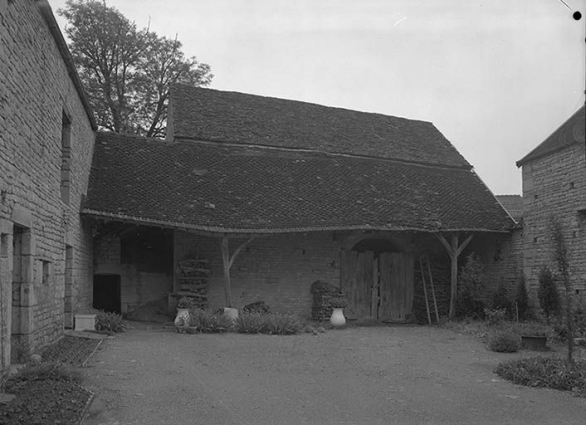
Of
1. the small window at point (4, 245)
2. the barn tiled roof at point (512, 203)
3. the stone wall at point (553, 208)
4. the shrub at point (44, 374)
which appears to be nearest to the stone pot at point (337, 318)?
the stone wall at point (553, 208)

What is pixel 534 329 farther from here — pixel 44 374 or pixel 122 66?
pixel 122 66

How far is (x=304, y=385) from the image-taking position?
23.3 ft

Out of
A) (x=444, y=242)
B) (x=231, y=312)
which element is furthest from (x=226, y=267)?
(x=444, y=242)

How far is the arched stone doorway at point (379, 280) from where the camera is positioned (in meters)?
15.9

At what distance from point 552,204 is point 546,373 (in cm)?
675

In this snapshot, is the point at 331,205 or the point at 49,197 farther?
the point at 331,205

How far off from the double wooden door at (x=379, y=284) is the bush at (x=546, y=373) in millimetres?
7704

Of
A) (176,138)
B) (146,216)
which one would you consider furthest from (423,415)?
(176,138)

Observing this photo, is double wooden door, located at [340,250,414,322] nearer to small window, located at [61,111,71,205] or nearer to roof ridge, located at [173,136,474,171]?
roof ridge, located at [173,136,474,171]

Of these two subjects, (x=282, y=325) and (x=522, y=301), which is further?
(x=522, y=301)

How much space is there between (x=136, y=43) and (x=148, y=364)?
20.6 m

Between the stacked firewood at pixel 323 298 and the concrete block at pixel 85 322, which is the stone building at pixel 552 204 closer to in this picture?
the stacked firewood at pixel 323 298

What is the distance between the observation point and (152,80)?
26078 millimetres

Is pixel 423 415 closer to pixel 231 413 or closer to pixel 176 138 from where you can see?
pixel 231 413
